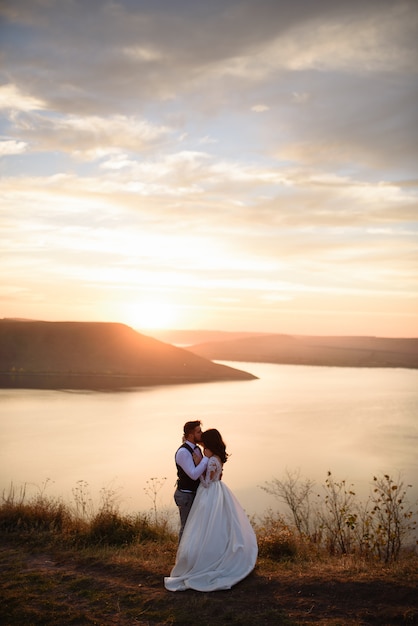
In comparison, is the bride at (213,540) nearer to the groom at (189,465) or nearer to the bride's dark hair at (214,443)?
the bride's dark hair at (214,443)

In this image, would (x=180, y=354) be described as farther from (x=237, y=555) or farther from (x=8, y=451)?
(x=237, y=555)

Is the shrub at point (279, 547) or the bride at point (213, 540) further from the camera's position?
the shrub at point (279, 547)

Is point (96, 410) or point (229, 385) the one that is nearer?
point (96, 410)

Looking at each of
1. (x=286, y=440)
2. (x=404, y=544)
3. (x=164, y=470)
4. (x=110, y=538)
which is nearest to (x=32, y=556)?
(x=110, y=538)

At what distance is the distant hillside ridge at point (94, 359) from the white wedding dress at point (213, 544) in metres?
61.9

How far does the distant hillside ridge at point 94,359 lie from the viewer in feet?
249

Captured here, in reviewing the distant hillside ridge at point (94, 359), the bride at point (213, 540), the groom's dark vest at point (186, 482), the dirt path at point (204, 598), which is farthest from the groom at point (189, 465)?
the distant hillside ridge at point (94, 359)

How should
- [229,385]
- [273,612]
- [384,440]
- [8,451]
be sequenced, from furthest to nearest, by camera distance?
1. [229,385]
2. [384,440]
3. [8,451]
4. [273,612]

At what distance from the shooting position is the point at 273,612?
19.4ft

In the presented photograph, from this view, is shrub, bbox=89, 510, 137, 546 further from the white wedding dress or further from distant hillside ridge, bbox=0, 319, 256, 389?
distant hillside ridge, bbox=0, 319, 256, 389

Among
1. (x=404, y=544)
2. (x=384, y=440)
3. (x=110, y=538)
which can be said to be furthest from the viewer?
(x=384, y=440)

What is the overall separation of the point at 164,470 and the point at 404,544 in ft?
42.8

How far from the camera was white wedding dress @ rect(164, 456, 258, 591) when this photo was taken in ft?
21.6

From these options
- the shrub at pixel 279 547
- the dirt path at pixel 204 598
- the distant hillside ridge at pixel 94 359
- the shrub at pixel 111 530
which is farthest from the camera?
the distant hillside ridge at pixel 94 359
